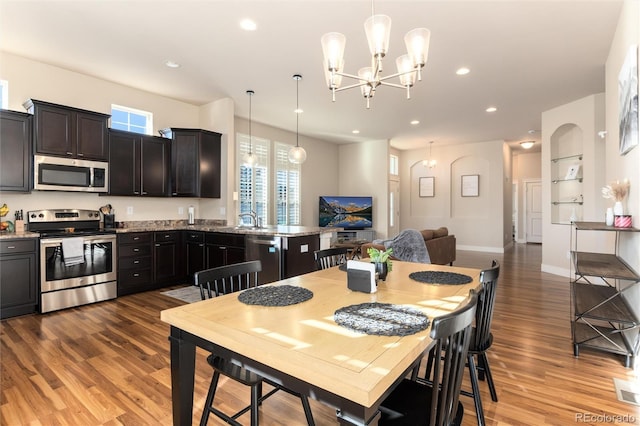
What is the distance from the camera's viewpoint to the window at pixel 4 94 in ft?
12.6

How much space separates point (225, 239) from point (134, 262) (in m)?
1.30

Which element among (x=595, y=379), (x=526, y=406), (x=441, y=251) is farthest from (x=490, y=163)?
(x=526, y=406)

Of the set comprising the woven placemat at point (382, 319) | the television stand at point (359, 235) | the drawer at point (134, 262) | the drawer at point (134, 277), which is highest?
the woven placemat at point (382, 319)

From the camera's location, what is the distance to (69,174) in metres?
4.04

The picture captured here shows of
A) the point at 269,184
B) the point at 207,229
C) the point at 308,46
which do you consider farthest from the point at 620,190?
the point at 269,184

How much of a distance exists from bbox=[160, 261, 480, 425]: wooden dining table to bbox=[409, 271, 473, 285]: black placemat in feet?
0.43

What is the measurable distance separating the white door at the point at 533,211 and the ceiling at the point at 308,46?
5614 mm

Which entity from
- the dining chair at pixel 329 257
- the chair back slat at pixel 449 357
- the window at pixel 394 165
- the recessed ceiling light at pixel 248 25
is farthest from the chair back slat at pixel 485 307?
the window at pixel 394 165

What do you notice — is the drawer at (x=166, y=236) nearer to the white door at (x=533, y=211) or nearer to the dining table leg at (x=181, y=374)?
the dining table leg at (x=181, y=374)

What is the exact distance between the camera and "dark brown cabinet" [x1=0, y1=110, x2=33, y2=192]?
11.7ft

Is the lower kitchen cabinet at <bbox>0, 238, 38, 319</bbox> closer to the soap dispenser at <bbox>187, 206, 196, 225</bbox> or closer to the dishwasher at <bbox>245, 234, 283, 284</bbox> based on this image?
the soap dispenser at <bbox>187, 206, 196, 225</bbox>

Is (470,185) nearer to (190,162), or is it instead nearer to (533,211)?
(533,211)

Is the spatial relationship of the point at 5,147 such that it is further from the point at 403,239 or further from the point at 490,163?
the point at 490,163

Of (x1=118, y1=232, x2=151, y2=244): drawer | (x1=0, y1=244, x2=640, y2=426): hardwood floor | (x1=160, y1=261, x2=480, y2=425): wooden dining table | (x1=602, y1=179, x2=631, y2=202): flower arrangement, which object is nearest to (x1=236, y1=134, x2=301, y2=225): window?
(x1=118, y1=232, x2=151, y2=244): drawer
